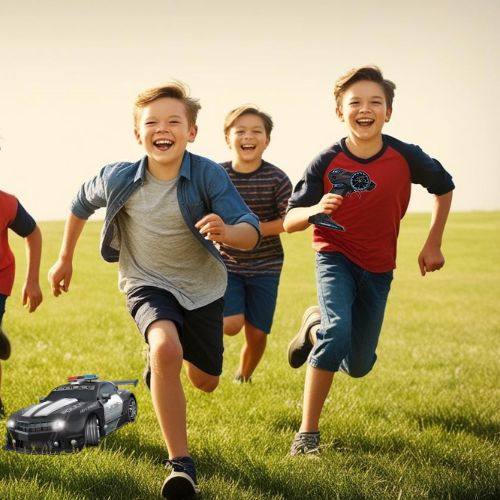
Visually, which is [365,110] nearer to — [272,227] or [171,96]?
[171,96]

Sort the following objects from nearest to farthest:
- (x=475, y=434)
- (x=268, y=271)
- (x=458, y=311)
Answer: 1. (x=475, y=434)
2. (x=268, y=271)
3. (x=458, y=311)

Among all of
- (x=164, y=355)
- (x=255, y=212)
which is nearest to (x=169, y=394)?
(x=164, y=355)

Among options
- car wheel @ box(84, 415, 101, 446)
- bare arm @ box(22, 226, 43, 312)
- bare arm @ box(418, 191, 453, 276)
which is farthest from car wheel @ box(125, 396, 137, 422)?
bare arm @ box(418, 191, 453, 276)

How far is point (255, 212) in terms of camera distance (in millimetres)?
7629

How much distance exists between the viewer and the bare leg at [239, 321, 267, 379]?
796 centimetres

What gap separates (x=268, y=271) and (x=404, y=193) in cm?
222

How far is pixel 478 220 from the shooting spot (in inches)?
2101

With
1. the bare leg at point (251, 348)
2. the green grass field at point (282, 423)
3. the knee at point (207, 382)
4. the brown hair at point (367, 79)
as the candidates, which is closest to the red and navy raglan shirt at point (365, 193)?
the brown hair at point (367, 79)

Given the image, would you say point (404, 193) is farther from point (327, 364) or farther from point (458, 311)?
point (458, 311)

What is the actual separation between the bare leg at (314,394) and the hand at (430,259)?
3.21 ft

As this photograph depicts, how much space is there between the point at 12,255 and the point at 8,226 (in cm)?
22

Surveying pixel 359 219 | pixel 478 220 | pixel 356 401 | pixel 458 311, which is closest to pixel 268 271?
pixel 356 401

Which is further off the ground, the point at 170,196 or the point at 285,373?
the point at 170,196

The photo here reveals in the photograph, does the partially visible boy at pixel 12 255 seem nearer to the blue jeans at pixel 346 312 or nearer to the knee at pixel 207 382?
the knee at pixel 207 382
